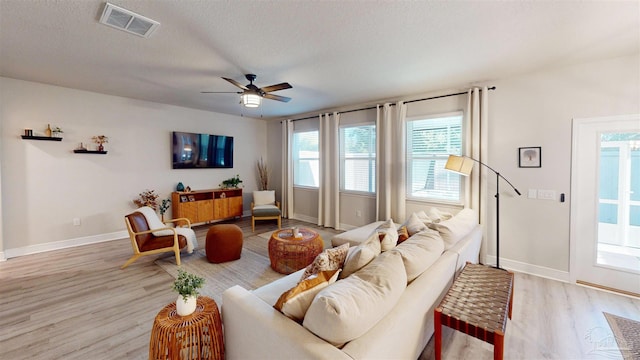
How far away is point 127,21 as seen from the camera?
7.39 feet

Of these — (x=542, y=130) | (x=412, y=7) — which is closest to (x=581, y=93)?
(x=542, y=130)

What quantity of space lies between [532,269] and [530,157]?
152 cm

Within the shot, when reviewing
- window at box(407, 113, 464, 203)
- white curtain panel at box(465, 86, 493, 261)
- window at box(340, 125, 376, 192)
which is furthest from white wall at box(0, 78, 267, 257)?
white curtain panel at box(465, 86, 493, 261)

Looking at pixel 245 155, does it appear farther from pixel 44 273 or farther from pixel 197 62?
pixel 44 273

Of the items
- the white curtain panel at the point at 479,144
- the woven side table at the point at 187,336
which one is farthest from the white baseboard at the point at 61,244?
the white curtain panel at the point at 479,144

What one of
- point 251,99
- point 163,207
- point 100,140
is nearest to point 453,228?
point 251,99

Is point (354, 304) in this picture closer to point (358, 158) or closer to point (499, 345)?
point (499, 345)

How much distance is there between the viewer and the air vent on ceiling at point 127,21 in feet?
6.90

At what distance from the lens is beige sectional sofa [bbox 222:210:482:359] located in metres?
1.20

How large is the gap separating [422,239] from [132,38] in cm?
337

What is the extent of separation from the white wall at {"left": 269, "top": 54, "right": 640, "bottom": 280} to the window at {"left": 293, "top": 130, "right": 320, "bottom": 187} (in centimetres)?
361

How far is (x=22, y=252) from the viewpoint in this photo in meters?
4.06

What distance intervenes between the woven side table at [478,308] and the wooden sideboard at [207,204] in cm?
512

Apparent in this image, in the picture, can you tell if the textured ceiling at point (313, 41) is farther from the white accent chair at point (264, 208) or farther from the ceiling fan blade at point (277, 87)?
the white accent chair at point (264, 208)
